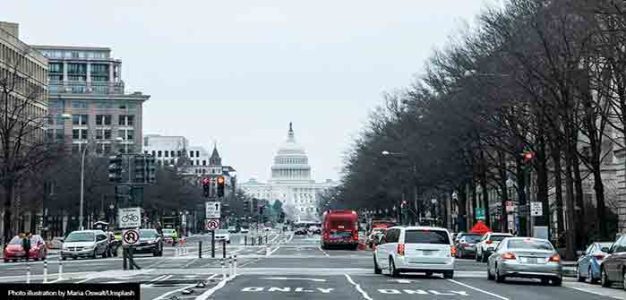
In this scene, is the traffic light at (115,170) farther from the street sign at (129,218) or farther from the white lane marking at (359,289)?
the white lane marking at (359,289)

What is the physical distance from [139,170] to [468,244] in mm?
25737

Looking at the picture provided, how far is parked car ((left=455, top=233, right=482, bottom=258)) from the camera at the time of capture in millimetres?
61156

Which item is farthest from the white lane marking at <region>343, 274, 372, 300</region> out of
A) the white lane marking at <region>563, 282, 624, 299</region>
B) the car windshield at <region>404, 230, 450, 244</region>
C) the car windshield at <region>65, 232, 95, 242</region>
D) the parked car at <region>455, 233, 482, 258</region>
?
the car windshield at <region>65, 232, 95, 242</region>

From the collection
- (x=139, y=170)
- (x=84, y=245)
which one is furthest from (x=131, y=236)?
(x=84, y=245)

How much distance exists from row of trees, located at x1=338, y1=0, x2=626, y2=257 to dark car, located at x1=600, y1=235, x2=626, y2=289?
24.4 ft

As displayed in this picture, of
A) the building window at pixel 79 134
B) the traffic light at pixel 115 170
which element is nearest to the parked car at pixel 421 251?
the traffic light at pixel 115 170

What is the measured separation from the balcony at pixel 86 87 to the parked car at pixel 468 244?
435 ft

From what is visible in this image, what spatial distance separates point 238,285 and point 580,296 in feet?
31.7

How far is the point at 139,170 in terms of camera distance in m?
41.6

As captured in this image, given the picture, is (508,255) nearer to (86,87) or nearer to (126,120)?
(126,120)

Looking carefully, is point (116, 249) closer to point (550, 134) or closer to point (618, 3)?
point (550, 134)

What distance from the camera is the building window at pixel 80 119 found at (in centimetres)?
18238

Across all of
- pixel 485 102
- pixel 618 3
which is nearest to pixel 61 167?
pixel 485 102

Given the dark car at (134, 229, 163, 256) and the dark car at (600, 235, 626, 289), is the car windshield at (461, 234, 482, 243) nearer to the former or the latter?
the dark car at (134, 229, 163, 256)
